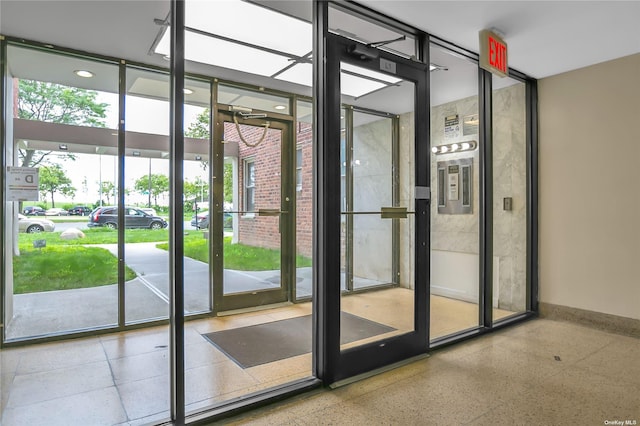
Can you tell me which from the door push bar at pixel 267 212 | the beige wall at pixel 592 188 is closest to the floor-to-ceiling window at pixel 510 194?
the beige wall at pixel 592 188

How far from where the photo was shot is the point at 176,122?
2.12m

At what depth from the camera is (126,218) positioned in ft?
12.0

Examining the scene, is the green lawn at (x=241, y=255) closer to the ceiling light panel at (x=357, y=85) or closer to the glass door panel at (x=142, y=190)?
the glass door panel at (x=142, y=190)

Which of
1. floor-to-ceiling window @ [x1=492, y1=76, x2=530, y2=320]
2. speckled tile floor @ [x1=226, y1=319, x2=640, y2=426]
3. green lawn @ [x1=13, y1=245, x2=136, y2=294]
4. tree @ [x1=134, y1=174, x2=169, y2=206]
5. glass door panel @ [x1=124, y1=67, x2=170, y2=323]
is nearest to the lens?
speckled tile floor @ [x1=226, y1=319, x2=640, y2=426]

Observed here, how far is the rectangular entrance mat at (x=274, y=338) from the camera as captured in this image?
10.2ft

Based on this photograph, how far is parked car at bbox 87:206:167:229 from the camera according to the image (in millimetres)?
3453

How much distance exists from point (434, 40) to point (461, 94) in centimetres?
135

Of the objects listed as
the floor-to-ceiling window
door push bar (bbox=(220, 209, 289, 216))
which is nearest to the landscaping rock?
door push bar (bbox=(220, 209, 289, 216))

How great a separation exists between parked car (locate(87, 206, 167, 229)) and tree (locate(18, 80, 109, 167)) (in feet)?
1.75

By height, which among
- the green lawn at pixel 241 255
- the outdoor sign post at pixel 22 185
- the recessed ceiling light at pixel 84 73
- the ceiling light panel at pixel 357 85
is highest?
the recessed ceiling light at pixel 84 73

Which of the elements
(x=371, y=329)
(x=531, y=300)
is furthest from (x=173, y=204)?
(x=531, y=300)

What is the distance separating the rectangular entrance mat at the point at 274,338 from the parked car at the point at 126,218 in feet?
3.94

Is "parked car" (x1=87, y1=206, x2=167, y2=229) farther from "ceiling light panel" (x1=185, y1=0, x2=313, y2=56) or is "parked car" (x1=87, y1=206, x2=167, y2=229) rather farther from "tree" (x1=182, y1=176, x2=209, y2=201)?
"ceiling light panel" (x1=185, y1=0, x2=313, y2=56)

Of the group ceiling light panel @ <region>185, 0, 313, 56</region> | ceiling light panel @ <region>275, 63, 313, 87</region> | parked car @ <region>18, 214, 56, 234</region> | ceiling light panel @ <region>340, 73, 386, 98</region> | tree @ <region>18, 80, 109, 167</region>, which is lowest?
parked car @ <region>18, 214, 56, 234</region>
